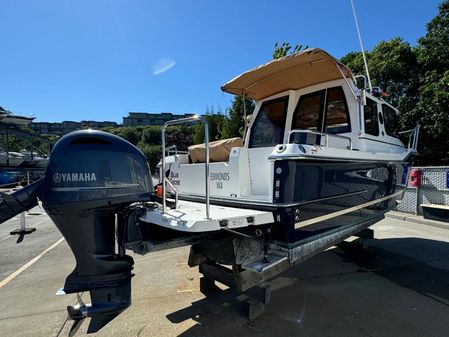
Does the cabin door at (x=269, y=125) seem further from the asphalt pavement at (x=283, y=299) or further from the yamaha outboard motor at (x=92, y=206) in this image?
the yamaha outboard motor at (x=92, y=206)

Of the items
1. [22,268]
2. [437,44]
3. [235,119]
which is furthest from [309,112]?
[437,44]

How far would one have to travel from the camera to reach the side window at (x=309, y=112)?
4.82 metres

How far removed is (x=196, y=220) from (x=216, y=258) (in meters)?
1.08

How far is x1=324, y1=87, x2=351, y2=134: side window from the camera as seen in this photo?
4.53 metres

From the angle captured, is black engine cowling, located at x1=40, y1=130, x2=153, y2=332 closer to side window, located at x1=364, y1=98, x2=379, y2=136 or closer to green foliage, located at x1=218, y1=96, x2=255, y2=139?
side window, located at x1=364, y1=98, x2=379, y2=136

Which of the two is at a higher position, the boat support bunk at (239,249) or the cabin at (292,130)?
the cabin at (292,130)

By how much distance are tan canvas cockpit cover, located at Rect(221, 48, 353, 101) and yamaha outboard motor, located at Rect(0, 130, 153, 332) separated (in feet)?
7.75

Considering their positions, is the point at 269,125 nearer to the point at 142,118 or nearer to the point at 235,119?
the point at 235,119

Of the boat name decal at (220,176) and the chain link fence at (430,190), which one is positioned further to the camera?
the chain link fence at (430,190)

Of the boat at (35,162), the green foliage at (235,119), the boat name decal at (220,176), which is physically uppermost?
the green foliage at (235,119)

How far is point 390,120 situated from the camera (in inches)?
224

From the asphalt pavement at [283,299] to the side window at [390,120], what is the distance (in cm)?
220

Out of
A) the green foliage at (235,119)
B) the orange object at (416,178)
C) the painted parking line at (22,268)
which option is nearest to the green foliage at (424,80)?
the orange object at (416,178)

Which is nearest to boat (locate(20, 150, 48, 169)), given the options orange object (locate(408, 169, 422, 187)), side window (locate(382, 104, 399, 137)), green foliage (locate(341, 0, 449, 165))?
side window (locate(382, 104, 399, 137))
